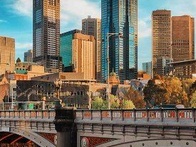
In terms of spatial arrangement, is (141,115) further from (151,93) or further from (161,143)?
(151,93)

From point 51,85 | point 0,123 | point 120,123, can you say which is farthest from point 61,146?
point 51,85

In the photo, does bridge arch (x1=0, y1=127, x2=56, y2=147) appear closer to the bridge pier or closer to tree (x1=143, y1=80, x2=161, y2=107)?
the bridge pier

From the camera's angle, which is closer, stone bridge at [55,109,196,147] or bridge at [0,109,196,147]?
stone bridge at [55,109,196,147]

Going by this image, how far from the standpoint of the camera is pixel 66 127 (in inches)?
1527

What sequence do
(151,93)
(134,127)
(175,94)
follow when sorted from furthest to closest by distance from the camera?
1. (151,93)
2. (175,94)
3. (134,127)

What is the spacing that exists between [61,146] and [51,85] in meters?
124

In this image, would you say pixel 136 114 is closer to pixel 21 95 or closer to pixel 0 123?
pixel 0 123

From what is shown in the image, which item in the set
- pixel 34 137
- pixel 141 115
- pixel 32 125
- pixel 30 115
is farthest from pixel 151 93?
pixel 141 115

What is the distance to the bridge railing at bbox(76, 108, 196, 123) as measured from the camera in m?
28.0

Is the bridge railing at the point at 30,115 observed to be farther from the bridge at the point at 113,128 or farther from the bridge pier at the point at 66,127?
the bridge pier at the point at 66,127

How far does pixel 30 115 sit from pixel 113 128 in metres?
16.5

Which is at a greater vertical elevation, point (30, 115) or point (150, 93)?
point (150, 93)

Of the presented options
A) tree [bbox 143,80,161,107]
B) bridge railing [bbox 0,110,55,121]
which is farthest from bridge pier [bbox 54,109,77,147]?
tree [bbox 143,80,161,107]

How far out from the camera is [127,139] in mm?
32688
